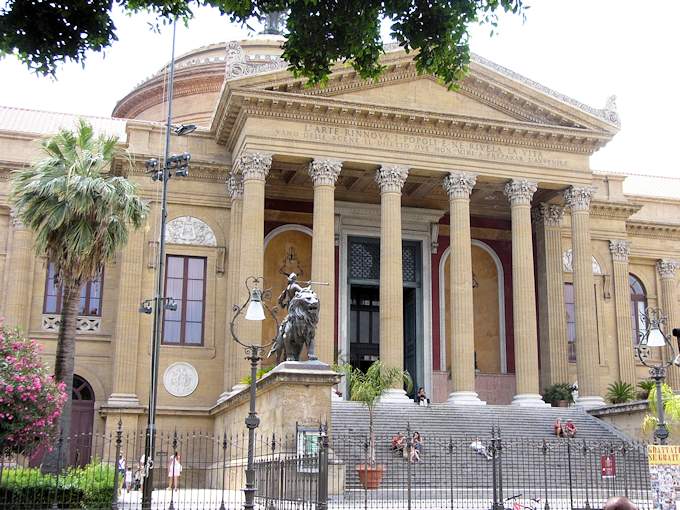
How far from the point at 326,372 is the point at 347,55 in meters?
11.9

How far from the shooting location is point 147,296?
32469 millimetres

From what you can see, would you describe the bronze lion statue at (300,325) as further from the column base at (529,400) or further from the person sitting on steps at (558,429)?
the column base at (529,400)

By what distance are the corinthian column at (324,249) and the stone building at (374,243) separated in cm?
7

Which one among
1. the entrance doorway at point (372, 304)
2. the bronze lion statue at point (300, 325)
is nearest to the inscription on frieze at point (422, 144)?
the entrance doorway at point (372, 304)

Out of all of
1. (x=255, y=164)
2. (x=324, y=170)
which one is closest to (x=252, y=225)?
(x=255, y=164)

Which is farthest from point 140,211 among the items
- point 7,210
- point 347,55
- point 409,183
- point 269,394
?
point 347,55

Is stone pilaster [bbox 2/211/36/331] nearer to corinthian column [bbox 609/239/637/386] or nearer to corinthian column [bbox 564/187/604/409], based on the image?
corinthian column [bbox 564/187/604/409]

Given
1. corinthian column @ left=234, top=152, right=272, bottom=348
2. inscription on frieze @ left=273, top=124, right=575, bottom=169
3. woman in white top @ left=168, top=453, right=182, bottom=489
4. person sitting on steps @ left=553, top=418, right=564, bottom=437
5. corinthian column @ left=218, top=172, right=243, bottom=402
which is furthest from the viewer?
inscription on frieze @ left=273, top=124, right=575, bottom=169

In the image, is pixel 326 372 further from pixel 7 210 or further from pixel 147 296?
pixel 7 210

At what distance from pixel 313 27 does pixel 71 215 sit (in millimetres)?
15339

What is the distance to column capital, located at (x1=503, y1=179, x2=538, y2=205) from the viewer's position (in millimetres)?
33094

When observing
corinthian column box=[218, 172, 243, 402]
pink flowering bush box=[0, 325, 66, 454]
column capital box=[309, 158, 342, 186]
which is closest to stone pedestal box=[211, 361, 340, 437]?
pink flowering bush box=[0, 325, 66, 454]

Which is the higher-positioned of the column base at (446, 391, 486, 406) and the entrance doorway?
the entrance doorway

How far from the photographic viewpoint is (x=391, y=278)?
30938 millimetres
